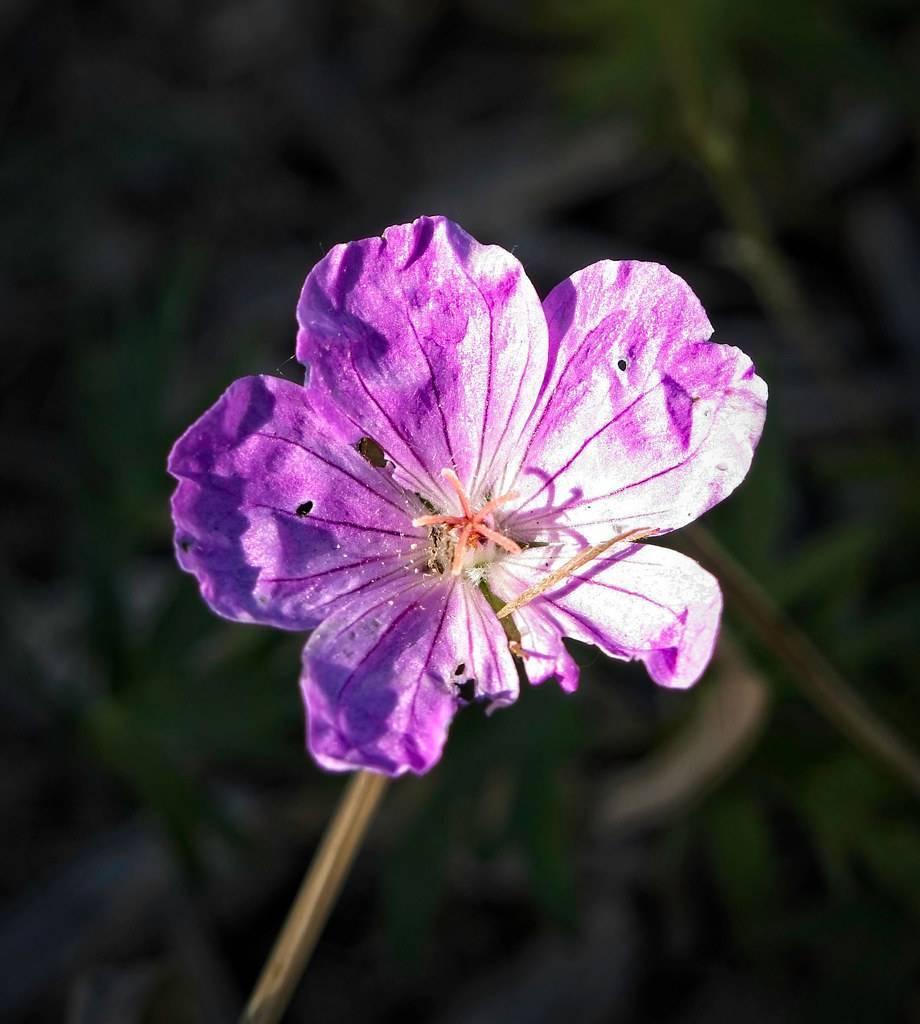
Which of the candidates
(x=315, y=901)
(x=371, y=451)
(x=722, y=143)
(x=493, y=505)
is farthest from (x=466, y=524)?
(x=722, y=143)

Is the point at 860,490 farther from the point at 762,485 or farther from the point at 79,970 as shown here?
the point at 79,970

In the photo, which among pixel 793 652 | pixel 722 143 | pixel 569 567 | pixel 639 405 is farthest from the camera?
pixel 722 143

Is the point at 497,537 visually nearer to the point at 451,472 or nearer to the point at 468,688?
the point at 451,472

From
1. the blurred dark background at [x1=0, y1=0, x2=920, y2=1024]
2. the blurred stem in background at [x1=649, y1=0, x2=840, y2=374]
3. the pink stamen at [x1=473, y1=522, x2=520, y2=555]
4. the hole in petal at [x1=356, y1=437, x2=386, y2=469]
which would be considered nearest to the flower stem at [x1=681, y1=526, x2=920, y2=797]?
the blurred dark background at [x1=0, y1=0, x2=920, y2=1024]

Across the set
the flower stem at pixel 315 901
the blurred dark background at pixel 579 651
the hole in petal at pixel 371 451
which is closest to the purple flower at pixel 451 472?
the hole in petal at pixel 371 451

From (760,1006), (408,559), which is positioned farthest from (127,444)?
(760,1006)

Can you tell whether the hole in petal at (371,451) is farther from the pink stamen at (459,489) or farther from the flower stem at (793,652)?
the flower stem at (793,652)
